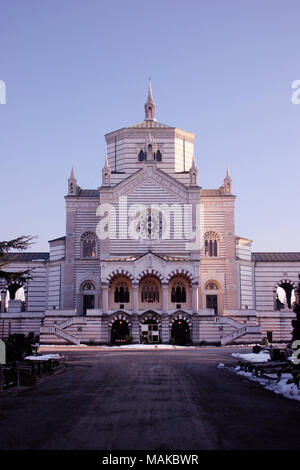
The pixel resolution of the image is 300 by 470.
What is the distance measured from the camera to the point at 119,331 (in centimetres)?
5631

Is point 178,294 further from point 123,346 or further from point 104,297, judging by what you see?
point 123,346

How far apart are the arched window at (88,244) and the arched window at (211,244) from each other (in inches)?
476

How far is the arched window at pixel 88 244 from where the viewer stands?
62344mm

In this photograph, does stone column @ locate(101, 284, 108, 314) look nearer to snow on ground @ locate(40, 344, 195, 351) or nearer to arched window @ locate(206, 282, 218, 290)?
snow on ground @ locate(40, 344, 195, 351)

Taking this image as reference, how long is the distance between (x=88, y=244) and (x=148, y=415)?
5005 centimetres

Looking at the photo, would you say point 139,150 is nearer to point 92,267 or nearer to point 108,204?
point 108,204

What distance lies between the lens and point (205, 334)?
5434 cm

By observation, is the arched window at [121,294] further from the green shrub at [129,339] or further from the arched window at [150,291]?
the green shrub at [129,339]

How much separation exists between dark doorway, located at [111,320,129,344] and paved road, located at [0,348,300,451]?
110 ft

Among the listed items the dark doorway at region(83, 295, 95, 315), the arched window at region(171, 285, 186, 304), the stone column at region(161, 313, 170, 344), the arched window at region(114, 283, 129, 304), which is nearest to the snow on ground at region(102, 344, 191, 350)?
the stone column at region(161, 313, 170, 344)

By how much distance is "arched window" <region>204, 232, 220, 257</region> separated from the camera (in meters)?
61.6

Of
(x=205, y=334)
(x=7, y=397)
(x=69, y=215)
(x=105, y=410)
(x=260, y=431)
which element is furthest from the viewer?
(x=69, y=215)
